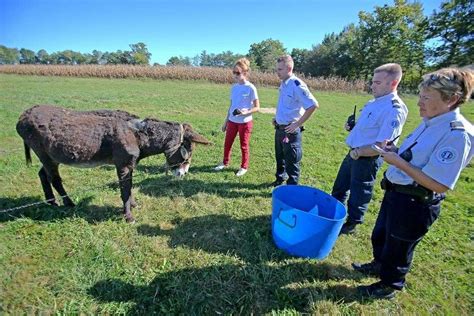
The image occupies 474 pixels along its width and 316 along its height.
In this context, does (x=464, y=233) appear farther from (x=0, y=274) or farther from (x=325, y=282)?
(x=0, y=274)

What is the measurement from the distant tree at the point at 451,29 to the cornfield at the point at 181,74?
11.3 metres

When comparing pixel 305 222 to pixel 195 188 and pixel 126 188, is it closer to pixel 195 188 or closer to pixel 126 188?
pixel 126 188

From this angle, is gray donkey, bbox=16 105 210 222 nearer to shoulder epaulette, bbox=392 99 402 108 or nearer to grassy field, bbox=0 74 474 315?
grassy field, bbox=0 74 474 315

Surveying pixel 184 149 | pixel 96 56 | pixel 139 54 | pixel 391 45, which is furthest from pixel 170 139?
pixel 96 56

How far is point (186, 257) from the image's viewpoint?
3545 millimetres

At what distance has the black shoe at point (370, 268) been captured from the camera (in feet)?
11.2

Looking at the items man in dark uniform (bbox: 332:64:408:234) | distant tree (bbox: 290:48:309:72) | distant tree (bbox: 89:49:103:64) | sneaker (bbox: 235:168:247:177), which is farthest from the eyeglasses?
distant tree (bbox: 89:49:103:64)

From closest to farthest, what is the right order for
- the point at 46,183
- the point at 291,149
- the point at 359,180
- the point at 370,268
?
1. the point at 370,268
2. the point at 359,180
3. the point at 46,183
4. the point at 291,149

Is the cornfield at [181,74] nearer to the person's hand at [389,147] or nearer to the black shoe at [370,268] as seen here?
the black shoe at [370,268]

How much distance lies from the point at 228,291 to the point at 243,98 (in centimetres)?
383

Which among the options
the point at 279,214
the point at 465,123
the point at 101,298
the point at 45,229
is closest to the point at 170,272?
the point at 101,298

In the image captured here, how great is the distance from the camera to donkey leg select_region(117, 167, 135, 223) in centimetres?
415

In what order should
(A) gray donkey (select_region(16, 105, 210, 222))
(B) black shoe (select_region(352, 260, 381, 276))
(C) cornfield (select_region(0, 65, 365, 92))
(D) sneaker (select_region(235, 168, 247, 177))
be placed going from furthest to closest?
(C) cornfield (select_region(0, 65, 365, 92)) < (D) sneaker (select_region(235, 168, 247, 177)) < (A) gray donkey (select_region(16, 105, 210, 222)) < (B) black shoe (select_region(352, 260, 381, 276))

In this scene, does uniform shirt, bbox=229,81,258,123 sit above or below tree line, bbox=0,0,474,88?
below
